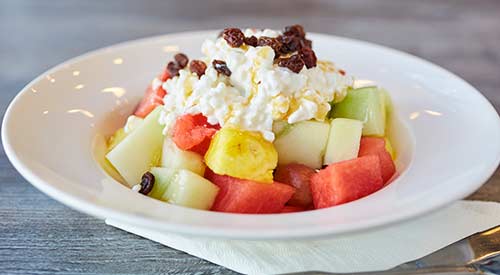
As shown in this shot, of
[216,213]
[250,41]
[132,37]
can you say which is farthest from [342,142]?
[132,37]

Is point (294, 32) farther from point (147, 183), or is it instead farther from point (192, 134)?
point (147, 183)

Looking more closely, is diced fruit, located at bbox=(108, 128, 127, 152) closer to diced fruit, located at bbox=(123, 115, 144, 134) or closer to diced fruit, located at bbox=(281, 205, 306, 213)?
diced fruit, located at bbox=(123, 115, 144, 134)

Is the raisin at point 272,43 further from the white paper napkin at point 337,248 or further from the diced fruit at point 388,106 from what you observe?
the white paper napkin at point 337,248

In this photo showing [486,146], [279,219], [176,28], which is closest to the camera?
[279,219]

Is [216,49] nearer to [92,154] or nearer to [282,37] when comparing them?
[282,37]

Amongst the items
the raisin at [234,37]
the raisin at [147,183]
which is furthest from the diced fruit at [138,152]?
the raisin at [234,37]

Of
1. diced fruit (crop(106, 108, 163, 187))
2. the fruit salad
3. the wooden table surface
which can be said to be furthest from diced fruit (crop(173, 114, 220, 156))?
the wooden table surface

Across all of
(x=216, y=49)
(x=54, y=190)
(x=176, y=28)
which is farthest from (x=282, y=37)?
→ (x=176, y=28)
